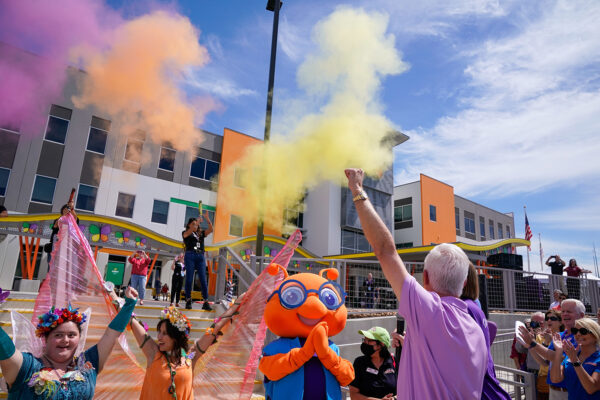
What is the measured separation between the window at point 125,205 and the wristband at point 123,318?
1837 cm

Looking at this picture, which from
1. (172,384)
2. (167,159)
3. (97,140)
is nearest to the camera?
(172,384)

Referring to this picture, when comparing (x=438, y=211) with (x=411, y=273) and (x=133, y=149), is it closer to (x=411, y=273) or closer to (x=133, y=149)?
(x=133, y=149)

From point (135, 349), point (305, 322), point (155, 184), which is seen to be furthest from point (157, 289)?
point (305, 322)

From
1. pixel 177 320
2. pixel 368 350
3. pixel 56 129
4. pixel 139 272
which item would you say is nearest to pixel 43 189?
pixel 56 129

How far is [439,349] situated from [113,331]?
218 centimetres

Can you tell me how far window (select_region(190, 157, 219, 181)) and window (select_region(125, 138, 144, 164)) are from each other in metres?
3.16

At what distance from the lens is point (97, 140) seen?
19344 millimetres

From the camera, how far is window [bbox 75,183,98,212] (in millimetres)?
18312

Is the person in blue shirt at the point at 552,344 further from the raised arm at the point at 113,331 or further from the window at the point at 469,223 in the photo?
the window at the point at 469,223

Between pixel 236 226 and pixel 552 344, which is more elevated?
pixel 236 226

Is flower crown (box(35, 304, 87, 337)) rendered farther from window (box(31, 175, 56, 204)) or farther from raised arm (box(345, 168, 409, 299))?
window (box(31, 175, 56, 204))

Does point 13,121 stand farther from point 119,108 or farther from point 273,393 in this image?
point 273,393

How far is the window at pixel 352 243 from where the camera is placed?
88.3ft

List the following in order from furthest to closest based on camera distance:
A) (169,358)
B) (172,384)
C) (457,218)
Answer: (457,218), (169,358), (172,384)
